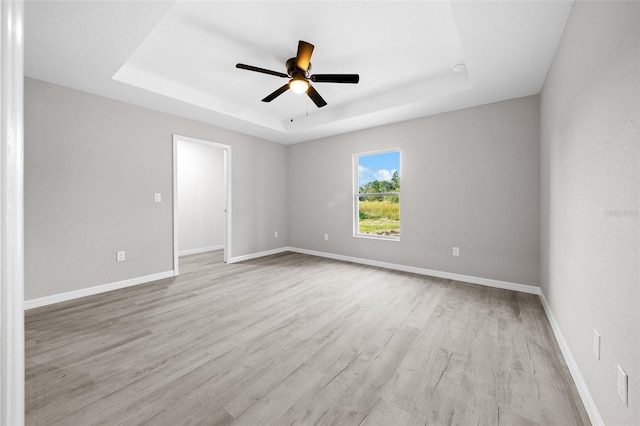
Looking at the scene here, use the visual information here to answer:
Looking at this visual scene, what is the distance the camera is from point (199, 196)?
6.12 m

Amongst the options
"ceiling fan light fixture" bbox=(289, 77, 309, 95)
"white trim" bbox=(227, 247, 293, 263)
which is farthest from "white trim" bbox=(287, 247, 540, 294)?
"ceiling fan light fixture" bbox=(289, 77, 309, 95)

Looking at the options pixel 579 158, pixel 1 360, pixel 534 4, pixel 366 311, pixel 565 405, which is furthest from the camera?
pixel 366 311

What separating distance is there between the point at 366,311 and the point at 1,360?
2.56m

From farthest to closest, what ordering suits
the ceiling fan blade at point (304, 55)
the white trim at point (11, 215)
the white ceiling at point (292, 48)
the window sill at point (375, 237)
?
1. the window sill at point (375, 237)
2. the ceiling fan blade at point (304, 55)
3. the white ceiling at point (292, 48)
4. the white trim at point (11, 215)

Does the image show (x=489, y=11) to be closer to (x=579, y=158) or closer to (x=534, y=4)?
(x=534, y=4)

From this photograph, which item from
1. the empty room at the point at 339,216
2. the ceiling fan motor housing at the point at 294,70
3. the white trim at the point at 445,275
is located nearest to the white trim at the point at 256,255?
the empty room at the point at 339,216

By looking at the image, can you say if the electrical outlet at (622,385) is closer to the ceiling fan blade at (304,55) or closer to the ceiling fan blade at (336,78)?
the ceiling fan blade at (336,78)

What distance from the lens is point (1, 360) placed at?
507 mm

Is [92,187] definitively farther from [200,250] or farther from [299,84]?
[200,250]

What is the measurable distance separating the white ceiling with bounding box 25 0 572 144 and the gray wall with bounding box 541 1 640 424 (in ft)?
1.70

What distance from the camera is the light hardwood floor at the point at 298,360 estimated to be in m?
1.44

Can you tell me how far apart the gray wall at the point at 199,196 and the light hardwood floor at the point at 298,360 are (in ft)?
9.16

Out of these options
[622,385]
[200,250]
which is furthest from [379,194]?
[200,250]

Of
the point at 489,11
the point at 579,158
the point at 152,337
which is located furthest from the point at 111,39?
the point at 579,158
